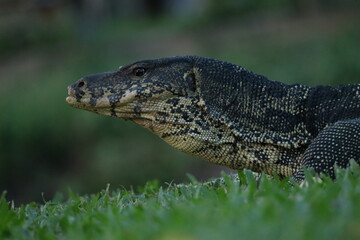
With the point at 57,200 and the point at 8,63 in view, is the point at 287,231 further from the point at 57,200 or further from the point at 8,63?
the point at 8,63

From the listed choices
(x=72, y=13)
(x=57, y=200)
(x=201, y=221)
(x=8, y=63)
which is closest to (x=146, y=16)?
(x=72, y=13)

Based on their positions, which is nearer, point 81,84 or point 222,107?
point 222,107

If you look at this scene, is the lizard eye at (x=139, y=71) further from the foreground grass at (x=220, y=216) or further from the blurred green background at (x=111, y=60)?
the blurred green background at (x=111, y=60)

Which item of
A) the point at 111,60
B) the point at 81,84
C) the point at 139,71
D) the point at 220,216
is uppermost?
the point at 139,71

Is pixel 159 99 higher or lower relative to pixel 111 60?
higher

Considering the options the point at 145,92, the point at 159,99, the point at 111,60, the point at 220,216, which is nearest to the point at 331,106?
the point at 159,99

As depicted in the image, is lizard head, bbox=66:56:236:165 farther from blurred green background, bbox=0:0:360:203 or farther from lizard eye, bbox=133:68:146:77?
blurred green background, bbox=0:0:360:203

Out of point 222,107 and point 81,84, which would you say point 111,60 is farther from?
point 222,107
